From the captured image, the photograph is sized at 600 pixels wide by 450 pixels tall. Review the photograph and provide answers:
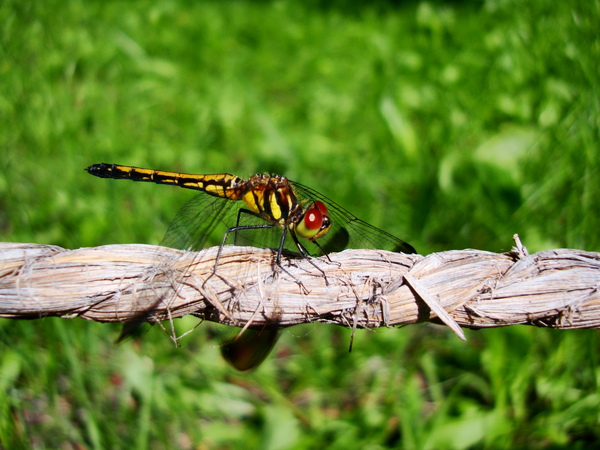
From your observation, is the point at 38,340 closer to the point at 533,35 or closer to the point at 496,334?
the point at 496,334

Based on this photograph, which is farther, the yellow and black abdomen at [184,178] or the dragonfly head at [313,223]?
the yellow and black abdomen at [184,178]

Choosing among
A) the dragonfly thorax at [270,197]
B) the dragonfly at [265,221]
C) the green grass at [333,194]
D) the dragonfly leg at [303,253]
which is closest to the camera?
the dragonfly leg at [303,253]

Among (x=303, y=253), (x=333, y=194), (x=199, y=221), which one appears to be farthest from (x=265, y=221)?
(x=333, y=194)

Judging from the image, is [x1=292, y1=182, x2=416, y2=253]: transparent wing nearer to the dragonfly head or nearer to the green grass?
the dragonfly head

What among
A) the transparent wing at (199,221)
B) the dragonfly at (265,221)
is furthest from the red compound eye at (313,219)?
the transparent wing at (199,221)

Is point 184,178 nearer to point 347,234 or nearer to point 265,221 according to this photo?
point 265,221

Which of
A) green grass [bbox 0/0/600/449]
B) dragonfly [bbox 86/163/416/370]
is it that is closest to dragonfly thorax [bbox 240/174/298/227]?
dragonfly [bbox 86/163/416/370]

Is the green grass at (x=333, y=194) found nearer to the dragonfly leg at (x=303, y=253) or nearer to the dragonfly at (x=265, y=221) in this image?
the dragonfly leg at (x=303, y=253)
